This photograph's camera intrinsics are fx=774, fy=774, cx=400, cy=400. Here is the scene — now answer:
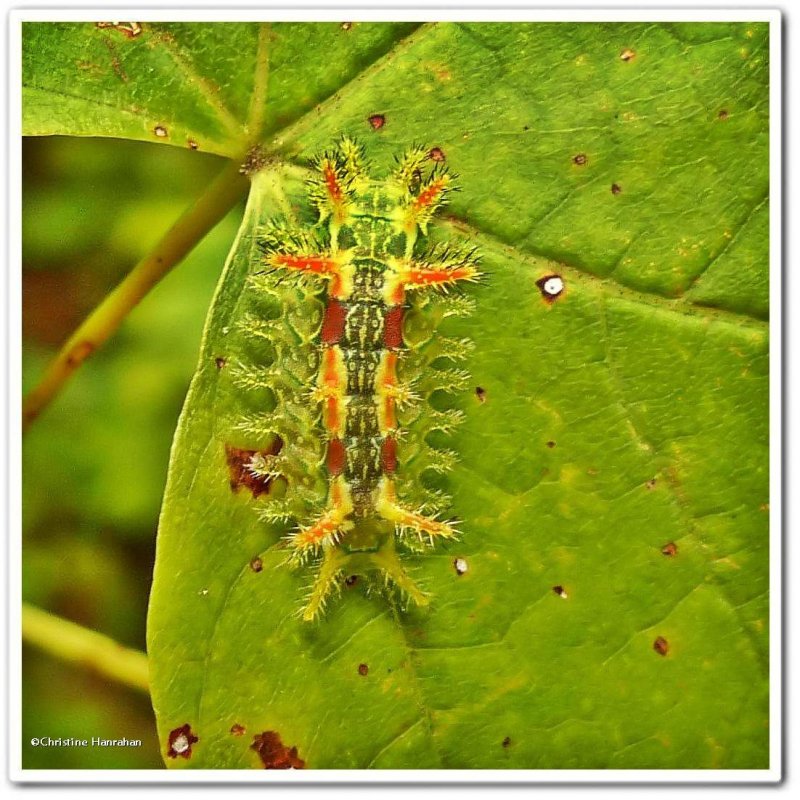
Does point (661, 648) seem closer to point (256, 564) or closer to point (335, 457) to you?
point (335, 457)

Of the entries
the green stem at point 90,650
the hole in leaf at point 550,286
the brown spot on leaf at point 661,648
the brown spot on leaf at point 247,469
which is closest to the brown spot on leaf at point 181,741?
the green stem at point 90,650

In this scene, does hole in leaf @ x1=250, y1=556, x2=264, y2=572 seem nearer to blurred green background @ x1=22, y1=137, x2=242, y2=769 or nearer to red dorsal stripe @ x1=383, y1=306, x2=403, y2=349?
blurred green background @ x1=22, y1=137, x2=242, y2=769

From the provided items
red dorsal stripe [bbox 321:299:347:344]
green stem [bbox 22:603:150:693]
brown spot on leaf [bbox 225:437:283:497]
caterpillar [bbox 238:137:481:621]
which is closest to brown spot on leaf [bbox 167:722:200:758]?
green stem [bbox 22:603:150:693]

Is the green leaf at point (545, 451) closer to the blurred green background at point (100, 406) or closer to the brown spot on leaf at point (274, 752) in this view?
the brown spot on leaf at point (274, 752)

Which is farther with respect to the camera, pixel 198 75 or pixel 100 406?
pixel 100 406

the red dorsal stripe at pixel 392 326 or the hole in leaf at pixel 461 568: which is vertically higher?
the red dorsal stripe at pixel 392 326

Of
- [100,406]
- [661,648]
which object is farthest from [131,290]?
[661,648]

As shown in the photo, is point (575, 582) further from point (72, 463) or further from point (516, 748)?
point (72, 463)
